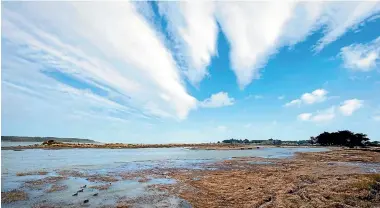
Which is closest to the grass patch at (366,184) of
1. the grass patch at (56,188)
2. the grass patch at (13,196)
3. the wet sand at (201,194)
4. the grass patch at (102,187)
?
the wet sand at (201,194)

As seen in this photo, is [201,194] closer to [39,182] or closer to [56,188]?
[56,188]

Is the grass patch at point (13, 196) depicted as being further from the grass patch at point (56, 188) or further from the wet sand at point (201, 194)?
the grass patch at point (56, 188)

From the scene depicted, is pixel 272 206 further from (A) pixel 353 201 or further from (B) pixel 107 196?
(B) pixel 107 196

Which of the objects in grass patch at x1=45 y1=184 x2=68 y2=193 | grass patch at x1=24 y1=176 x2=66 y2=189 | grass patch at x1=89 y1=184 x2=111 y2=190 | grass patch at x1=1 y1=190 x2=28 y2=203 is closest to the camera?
Result: grass patch at x1=1 y1=190 x2=28 y2=203

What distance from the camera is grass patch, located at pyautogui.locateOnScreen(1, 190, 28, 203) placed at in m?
20.6

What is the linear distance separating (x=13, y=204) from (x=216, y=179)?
1897cm

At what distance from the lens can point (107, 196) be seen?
2242cm

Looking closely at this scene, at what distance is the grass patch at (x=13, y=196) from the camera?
20.6 metres

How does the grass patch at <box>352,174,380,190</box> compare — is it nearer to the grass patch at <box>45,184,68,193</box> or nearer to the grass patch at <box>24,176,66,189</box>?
the grass patch at <box>45,184,68,193</box>

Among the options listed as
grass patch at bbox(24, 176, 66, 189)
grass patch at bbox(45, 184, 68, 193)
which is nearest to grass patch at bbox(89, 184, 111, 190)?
grass patch at bbox(45, 184, 68, 193)

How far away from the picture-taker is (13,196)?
21812 millimetres

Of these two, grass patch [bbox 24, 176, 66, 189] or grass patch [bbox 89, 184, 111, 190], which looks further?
grass patch [bbox 24, 176, 66, 189]

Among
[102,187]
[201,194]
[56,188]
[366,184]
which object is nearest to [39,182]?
[56,188]

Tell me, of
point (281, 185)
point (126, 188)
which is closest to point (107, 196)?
point (126, 188)
